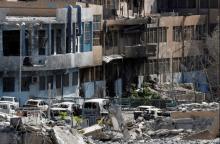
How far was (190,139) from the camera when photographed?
3819 centimetres

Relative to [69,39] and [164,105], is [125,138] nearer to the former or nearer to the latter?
[164,105]

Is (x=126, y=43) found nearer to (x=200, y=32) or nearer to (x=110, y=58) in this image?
(x=110, y=58)

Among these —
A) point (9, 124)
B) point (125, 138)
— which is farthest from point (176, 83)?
point (9, 124)

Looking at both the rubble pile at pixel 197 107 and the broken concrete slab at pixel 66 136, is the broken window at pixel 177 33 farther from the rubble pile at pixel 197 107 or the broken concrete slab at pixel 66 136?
the broken concrete slab at pixel 66 136

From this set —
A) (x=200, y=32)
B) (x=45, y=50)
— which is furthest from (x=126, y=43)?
(x=45, y=50)

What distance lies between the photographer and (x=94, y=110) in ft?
166

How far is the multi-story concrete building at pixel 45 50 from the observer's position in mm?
58438

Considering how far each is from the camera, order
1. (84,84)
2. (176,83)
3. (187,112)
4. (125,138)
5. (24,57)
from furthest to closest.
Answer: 1. (176,83)
2. (84,84)
3. (24,57)
4. (187,112)
5. (125,138)

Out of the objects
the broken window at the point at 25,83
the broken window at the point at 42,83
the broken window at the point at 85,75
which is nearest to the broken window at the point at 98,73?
the broken window at the point at 85,75

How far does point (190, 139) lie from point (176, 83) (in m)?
32.8

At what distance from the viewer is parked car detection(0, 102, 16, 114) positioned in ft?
155

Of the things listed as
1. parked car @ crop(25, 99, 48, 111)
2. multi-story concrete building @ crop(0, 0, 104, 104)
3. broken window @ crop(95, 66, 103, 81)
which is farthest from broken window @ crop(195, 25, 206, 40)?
parked car @ crop(25, 99, 48, 111)

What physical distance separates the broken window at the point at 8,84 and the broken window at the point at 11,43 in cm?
136

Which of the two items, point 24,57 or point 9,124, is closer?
point 9,124
